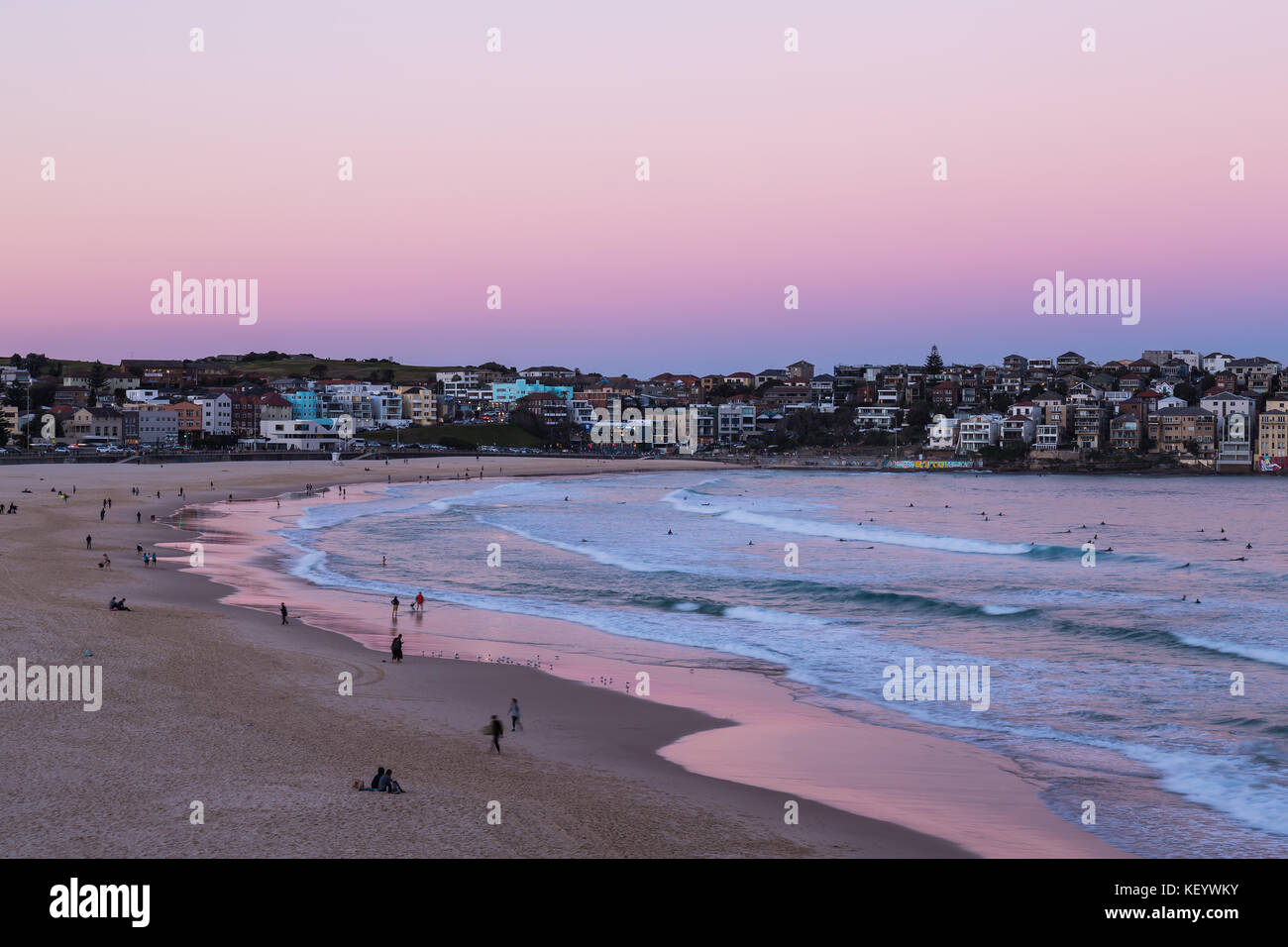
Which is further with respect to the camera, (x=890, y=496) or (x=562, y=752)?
(x=890, y=496)

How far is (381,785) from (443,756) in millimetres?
2029

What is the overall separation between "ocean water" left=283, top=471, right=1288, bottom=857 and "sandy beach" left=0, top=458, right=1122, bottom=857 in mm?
1486

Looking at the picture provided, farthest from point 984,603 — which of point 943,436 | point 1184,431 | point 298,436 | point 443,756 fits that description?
point 943,436

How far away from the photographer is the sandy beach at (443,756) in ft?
38.8

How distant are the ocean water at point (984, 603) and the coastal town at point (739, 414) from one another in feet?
234

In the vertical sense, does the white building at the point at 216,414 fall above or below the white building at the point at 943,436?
above

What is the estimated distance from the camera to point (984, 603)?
30719mm

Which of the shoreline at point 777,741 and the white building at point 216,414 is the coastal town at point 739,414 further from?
the shoreline at point 777,741

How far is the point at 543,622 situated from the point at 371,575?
32.6 ft
